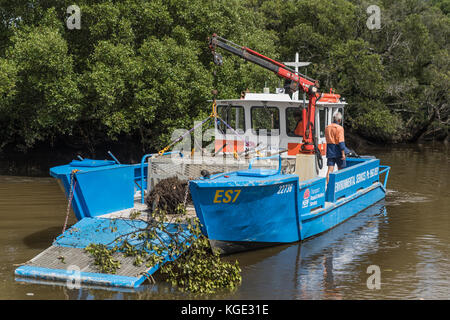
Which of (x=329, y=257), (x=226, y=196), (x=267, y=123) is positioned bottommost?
(x=329, y=257)

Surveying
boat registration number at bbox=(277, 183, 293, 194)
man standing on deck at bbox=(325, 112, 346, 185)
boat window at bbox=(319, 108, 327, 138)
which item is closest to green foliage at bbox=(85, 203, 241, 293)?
boat registration number at bbox=(277, 183, 293, 194)

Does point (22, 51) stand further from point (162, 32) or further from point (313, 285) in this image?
point (313, 285)

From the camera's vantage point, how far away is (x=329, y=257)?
377 inches

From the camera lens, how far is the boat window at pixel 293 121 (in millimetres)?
12359

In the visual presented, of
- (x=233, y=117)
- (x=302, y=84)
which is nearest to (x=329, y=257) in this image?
(x=302, y=84)

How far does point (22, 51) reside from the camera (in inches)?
728

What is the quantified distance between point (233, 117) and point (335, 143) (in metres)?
2.44

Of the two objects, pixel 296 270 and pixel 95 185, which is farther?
pixel 95 185

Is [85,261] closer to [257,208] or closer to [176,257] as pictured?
[176,257]

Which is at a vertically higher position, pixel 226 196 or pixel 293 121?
pixel 293 121

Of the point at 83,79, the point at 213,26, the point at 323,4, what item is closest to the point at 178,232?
the point at 83,79

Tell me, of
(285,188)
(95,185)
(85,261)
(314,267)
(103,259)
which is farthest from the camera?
(95,185)

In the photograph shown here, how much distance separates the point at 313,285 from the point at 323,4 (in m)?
25.9

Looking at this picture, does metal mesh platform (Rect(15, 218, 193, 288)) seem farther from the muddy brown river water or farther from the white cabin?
the white cabin
